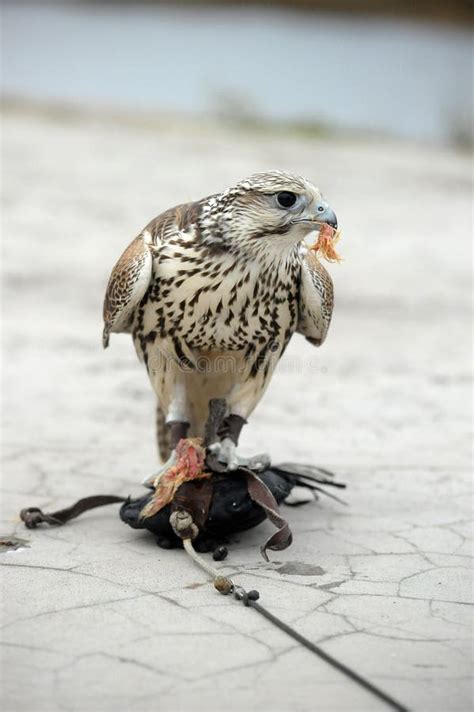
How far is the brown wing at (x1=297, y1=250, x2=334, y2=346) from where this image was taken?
3576mm

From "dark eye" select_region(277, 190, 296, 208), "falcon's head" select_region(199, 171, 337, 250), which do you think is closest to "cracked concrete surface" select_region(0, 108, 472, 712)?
"falcon's head" select_region(199, 171, 337, 250)

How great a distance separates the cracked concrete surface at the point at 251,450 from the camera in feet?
8.50

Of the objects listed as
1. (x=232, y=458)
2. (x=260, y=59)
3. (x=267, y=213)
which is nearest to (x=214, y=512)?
(x=232, y=458)

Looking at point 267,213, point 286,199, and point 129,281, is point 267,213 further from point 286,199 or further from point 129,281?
point 129,281

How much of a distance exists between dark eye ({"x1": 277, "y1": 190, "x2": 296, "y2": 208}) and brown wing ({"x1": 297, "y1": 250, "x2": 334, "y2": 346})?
1.00 ft

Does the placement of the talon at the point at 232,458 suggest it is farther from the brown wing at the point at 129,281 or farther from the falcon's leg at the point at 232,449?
the brown wing at the point at 129,281

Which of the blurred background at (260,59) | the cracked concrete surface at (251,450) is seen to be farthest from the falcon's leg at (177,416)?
the blurred background at (260,59)

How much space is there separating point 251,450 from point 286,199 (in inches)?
65.6

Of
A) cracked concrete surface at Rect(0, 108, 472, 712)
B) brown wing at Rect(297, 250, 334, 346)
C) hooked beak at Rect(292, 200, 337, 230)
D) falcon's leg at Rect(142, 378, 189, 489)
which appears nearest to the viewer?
cracked concrete surface at Rect(0, 108, 472, 712)

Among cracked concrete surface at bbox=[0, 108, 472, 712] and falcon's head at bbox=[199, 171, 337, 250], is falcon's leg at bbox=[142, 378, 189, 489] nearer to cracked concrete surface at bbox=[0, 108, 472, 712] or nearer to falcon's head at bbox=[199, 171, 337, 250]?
cracked concrete surface at bbox=[0, 108, 472, 712]

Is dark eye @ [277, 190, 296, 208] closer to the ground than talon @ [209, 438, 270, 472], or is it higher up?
higher up

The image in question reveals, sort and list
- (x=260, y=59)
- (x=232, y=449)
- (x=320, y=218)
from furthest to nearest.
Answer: (x=260, y=59) < (x=232, y=449) < (x=320, y=218)

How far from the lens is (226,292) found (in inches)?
134

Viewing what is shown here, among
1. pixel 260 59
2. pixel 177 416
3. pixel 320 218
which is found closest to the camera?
pixel 320 218
